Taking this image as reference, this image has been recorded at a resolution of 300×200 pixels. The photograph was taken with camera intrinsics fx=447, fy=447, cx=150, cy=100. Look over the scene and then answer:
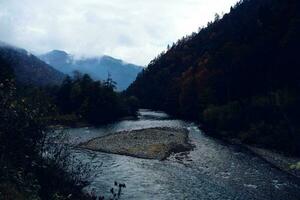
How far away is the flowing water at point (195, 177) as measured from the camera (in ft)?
100

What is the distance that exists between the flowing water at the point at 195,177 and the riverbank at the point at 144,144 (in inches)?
84.7

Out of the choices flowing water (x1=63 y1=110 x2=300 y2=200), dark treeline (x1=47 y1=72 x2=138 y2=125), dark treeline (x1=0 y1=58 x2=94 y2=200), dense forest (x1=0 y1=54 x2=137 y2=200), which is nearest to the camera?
dense forest (x1=0 y1=54 x2=137 y2=200)

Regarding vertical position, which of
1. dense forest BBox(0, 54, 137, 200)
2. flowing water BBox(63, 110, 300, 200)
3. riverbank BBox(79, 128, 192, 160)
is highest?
dense forest BBox(0, 54, 137, 200)

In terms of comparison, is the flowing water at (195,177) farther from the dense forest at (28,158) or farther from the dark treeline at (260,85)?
the dark treeline at (260,85)

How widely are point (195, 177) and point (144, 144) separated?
62.9 feet

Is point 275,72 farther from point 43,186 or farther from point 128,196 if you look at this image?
point 43,186

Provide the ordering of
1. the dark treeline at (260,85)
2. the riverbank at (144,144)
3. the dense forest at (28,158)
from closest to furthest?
the dense forest at (28,158)
the riverbank at (144,144)
the dark treeline at (260,85)

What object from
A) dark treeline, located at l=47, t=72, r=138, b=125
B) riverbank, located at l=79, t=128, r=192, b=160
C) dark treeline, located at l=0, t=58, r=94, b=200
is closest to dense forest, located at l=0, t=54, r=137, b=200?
dark treeline, located at l=0, t=58, r=94, b=200

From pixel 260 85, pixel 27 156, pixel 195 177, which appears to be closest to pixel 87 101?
pixel 260 85

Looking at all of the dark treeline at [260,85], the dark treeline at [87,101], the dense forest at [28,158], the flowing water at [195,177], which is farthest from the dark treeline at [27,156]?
the dark treeline at [87,101]

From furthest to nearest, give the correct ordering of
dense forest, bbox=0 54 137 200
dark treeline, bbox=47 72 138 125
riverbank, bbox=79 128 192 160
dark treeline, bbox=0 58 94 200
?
dark treeline, bbox=47 72 138 125, riverbank, bbox=79 128 192 160, dark treeline, bbox=0 58 94 200, dense forest, bbox=0 54 137 200

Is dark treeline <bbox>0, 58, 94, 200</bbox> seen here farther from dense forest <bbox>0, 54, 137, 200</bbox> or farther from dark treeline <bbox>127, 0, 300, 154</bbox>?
dark treeline <bbox>127, 0, 300, 154</bbox>

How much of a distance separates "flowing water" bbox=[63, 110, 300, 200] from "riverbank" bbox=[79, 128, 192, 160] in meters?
2.15

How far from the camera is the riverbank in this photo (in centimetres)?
4925
